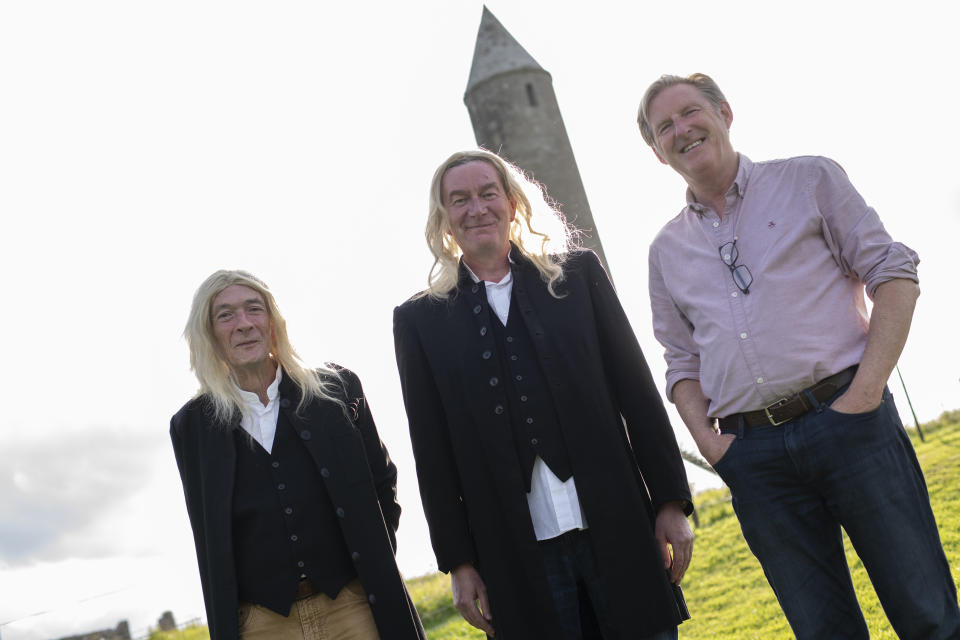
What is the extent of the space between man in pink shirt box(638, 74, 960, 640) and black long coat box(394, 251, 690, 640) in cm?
28

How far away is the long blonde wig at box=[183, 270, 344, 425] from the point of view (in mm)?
3861

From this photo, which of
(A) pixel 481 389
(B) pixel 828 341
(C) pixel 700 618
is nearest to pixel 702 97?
(B) pixel 828 341

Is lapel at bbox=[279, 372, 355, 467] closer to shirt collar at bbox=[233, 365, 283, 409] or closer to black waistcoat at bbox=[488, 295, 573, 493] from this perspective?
shirt collar at bbox=[233, 365, 283, 409]

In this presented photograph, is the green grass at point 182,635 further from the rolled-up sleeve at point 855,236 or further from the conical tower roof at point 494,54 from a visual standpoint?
the conical tower roof at point 494,54

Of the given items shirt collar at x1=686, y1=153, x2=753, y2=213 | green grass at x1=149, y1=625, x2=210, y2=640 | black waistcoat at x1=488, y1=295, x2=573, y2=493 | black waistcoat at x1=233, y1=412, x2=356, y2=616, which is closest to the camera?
black waistcoat at x1=488, y1=295, x2=573, y2=493

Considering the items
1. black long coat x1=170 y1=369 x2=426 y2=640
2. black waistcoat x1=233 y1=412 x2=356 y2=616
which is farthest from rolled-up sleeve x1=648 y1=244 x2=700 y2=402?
black waistcoat x1=233 y1=412 x2=356 y2=616

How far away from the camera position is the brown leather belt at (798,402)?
2939 mm

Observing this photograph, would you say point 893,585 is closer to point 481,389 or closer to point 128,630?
point 481,389

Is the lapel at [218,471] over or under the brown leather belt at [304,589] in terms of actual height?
over

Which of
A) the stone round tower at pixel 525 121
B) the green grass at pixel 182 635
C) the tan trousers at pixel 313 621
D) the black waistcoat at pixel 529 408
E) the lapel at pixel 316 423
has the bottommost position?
the green grass at pixel 182 635

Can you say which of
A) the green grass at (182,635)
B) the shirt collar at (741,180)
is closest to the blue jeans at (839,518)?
the shirt collar at (741,180)

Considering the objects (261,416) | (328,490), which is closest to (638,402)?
(328,490)

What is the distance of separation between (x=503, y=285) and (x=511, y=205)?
15.1 inches

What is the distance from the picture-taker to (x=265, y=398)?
13.0 feet
